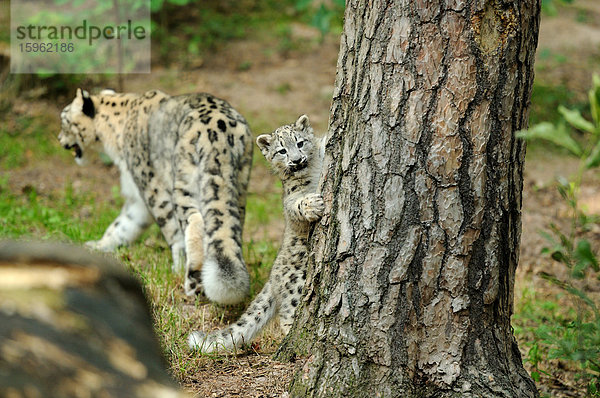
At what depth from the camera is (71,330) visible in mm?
1963

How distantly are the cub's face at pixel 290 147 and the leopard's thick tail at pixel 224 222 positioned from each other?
696 mm

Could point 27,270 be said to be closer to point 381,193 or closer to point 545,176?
point 381,193

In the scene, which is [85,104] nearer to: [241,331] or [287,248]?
[287,248]

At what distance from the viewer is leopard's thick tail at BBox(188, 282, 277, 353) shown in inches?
174

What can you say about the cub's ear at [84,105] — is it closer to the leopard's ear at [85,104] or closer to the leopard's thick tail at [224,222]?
the leopard's ear at [85,104]

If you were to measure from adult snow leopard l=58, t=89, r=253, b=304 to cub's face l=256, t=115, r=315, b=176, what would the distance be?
740 millimetres

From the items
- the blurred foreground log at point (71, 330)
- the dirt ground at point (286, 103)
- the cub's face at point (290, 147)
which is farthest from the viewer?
the cub's face at point (290, 147)

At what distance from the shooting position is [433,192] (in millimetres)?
3277

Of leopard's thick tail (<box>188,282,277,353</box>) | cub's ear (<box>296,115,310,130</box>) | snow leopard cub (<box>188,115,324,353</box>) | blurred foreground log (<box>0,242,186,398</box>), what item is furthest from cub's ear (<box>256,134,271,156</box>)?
blurred foreground log (<box>0,242,186,398</box>)

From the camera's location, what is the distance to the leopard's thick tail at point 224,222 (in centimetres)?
511

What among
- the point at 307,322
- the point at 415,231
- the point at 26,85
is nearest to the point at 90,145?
the point at 26,85

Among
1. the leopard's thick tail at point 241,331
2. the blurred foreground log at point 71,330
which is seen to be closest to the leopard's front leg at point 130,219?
the leopard's thick tail at point 241,331

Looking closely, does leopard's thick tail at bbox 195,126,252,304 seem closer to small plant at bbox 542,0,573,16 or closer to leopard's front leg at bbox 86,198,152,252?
leopard's front leg at bbox 86,198,152,252

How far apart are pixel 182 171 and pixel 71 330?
426cm
